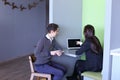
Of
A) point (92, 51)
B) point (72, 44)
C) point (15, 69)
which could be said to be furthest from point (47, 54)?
point (15, 69)

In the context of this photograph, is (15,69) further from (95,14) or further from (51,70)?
(95,14)

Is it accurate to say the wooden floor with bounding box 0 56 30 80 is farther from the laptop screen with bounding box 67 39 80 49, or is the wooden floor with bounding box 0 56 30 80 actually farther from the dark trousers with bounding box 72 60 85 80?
the laptop screen with bounding box 67 39 80 49

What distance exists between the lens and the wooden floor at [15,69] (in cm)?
389

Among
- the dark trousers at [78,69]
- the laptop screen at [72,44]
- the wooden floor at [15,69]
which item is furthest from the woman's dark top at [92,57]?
the wooden floor at [15,69]

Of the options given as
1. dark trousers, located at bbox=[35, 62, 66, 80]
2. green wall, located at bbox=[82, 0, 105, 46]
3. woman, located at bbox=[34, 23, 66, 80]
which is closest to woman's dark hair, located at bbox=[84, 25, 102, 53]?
green wall, located at bbox=[82, 0, 105, 46]

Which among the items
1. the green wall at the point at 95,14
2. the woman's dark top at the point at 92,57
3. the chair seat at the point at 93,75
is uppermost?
the green wall at the point at 95,14

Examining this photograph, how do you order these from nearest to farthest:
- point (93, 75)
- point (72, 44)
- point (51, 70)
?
point (93, 75), point (51, 70), point (72, 44)

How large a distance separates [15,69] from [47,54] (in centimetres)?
165

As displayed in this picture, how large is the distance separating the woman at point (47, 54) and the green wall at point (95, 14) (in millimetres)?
559

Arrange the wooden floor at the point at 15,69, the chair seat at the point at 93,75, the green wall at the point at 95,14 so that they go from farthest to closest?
the wooden floor at the point at 15,69
the green wall at the point at 95,14
the chair seat at the point at 93,75

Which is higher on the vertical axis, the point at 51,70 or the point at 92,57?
the point at 92,57

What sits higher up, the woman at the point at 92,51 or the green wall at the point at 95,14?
the green wall at the point at 95,14

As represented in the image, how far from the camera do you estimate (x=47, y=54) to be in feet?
9.53

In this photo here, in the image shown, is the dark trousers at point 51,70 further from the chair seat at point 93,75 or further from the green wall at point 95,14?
the green wall at point 95,14
